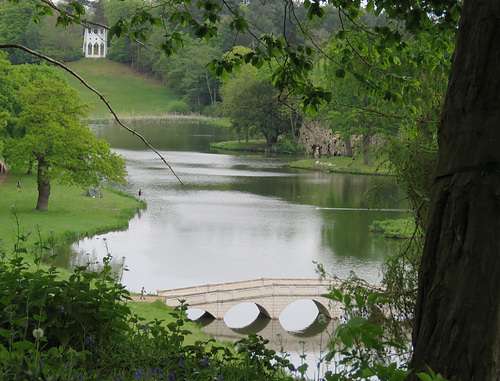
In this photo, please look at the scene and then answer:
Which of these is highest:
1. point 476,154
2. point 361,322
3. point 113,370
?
point 476,154

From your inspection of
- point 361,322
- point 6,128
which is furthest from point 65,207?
point 361,322

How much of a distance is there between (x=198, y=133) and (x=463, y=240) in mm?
67476

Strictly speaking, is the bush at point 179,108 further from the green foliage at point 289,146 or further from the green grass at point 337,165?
the green grass at point 337,165

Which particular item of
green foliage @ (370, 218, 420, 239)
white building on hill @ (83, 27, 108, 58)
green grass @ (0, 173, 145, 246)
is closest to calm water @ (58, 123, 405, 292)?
green foliage @ (370, 218, 420, 239)

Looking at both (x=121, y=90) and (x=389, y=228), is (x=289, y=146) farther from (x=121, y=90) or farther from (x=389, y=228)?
(x=121, y=90)

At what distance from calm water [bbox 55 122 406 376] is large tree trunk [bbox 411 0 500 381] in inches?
416

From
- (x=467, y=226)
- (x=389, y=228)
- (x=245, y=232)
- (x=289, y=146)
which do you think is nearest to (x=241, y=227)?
(x=245, y=232)

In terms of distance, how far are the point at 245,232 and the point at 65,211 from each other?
8.21 m

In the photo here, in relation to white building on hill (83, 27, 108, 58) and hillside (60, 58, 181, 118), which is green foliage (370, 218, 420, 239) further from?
white building on hill (83, 27, 108, 58)

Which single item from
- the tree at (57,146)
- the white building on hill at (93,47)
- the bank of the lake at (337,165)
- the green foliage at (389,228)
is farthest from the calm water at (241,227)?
the white building on hill at (93,47)

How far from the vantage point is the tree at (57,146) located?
90.3 feet

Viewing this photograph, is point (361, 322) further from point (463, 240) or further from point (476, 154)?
point (476, 154)

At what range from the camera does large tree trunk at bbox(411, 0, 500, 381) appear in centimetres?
312

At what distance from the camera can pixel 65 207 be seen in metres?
30.2
